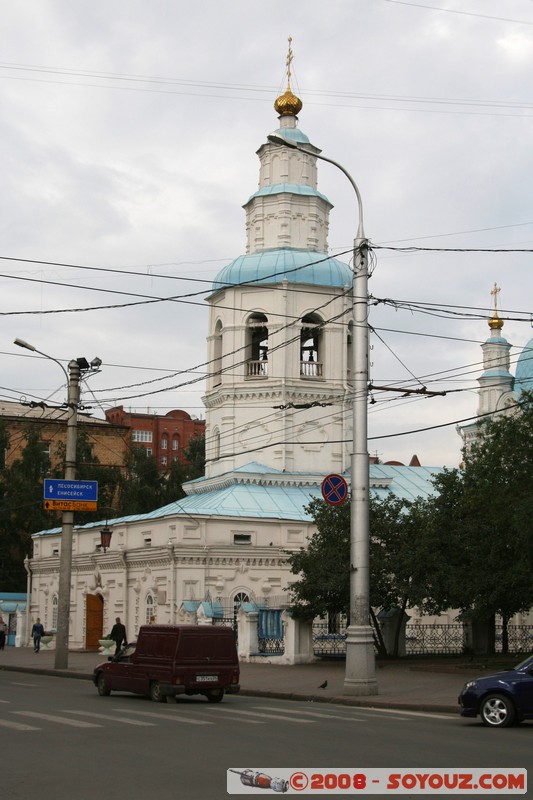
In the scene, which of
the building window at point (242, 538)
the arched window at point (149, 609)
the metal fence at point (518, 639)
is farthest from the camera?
the arched window at point (149, 609)

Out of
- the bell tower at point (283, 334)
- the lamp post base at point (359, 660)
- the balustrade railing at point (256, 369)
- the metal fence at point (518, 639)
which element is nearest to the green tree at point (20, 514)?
the bell tower at point (283, 334)

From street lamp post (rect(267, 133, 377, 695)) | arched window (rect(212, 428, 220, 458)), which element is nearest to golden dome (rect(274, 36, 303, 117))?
arched window (rect(212, 428, 220, 458))

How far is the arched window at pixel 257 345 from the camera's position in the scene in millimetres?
46531

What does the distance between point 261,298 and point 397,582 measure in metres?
16.0

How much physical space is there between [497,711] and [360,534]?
605 cm

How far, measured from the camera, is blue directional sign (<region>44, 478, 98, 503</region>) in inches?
1289

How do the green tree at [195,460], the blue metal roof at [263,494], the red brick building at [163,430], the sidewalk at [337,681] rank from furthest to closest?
the red brick building at [163,430] < the green tree at [195,460] < the blue metal roof at [263,494] < the sidewalk at [337,681]

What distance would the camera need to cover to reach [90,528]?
4888 centimetres

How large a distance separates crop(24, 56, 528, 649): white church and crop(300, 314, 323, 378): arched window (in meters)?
0.05

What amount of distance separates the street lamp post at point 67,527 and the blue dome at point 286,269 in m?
12.7

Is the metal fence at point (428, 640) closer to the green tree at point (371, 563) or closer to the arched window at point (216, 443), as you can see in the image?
the green tree at point (371, 563)

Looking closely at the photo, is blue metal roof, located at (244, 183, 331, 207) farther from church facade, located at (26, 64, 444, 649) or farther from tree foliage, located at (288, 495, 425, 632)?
tree foliage, located at (288, 495, 425, 632)

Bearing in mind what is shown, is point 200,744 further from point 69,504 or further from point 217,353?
point 217,353

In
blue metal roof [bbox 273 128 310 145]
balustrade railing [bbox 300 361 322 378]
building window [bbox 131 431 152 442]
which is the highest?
blue metal roof [bbox 273 128 310 145]
